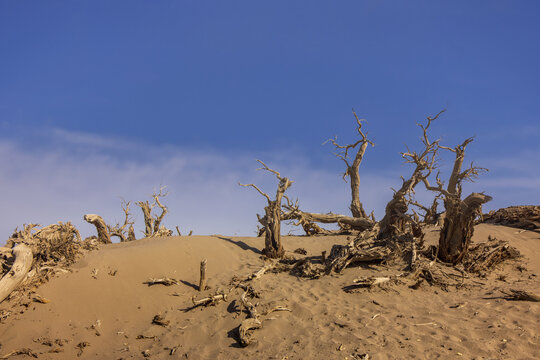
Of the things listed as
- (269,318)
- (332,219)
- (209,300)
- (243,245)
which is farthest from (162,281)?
(332,219)

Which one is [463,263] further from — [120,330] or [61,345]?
[61,345]

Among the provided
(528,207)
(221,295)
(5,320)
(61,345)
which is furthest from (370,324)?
(528,207)

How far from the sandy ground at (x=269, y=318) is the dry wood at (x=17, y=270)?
1.23 ft

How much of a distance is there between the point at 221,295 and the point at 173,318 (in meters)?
1.18

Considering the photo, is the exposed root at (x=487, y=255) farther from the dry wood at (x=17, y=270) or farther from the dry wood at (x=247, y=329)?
the dry wood at (x=17, y=270)

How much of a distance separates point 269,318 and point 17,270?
19.9ft

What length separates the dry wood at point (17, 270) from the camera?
880 centimetres

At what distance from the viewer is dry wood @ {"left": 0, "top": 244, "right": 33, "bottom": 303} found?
8797mm

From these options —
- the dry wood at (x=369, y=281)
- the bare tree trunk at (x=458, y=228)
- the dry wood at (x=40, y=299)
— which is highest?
the bare tree trunk at (x=458, y=228)

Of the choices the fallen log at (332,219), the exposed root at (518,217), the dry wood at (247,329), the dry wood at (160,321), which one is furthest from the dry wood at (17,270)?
the exposed root at (518,217)

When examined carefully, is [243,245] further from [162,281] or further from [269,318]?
[269,318]

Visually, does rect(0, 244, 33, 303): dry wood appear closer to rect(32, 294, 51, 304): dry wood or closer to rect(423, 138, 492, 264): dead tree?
rect(32, 294, 51, 304): dry wood

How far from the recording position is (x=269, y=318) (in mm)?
8023

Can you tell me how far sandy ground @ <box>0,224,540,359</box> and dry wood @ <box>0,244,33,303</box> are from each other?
14.8 inches
